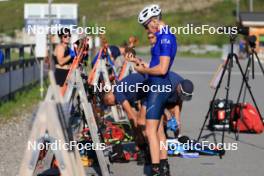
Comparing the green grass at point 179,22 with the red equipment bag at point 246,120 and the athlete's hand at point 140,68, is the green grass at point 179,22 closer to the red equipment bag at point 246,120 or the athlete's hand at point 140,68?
the red equipment bag at point 246,120

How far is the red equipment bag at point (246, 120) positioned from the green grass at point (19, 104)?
477 cm

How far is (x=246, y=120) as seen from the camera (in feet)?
48.5

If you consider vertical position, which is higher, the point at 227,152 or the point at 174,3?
the point at 174,3

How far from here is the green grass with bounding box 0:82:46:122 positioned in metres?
17.8

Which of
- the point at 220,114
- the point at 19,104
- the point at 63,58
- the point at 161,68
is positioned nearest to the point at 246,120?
the point at 220,114

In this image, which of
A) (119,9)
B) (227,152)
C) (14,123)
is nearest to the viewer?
(227,152)

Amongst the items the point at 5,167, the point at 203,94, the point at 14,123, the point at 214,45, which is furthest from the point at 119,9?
the point at 5,167

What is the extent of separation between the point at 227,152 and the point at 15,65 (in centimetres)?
1031

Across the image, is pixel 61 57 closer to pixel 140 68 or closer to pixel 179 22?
pixel 140 68

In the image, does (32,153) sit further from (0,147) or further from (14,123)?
(14,123)

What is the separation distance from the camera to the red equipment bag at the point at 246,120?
14711 millimetres

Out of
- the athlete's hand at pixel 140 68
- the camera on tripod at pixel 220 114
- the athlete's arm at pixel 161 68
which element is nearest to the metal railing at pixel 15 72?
the camera on tripod at pixel 220 114

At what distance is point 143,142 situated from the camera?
1158 centimetres

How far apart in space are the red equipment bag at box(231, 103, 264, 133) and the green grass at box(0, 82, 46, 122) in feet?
15.7
